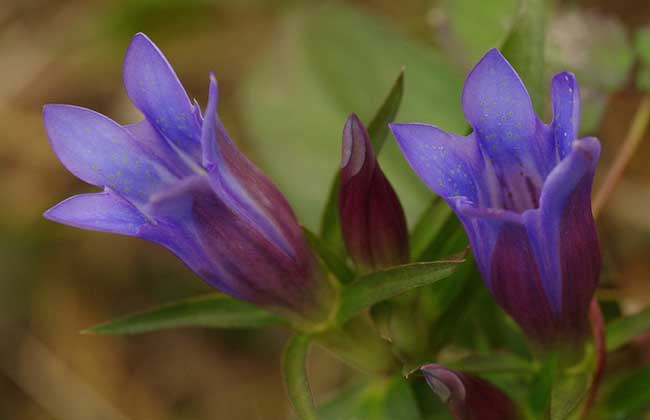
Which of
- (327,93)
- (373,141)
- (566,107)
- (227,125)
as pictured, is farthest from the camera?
(227,125)

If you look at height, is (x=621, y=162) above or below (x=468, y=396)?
above

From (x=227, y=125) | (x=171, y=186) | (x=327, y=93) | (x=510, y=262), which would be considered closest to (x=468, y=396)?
(x=510, y=262)

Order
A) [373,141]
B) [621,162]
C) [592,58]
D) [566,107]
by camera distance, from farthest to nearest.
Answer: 1. [592,58]
2. [621,162]
3. [373,141]
4. [566,107]

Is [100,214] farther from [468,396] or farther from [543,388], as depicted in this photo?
[543,388]

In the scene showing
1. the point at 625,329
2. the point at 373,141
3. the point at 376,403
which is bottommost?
the point at 376,403

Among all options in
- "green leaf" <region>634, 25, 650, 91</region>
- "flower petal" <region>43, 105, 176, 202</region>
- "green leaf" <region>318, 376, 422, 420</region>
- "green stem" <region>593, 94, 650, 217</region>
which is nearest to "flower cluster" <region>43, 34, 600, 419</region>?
"flower petal" <region>43, 105, 176, 202</region>

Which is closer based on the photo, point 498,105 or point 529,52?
point 498,105

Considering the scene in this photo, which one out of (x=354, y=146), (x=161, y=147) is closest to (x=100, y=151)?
(x=161, y=147)

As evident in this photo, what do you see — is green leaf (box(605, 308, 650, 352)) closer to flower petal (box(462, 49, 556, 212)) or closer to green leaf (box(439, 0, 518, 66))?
flower petal (box(462, 49, 556, 212))

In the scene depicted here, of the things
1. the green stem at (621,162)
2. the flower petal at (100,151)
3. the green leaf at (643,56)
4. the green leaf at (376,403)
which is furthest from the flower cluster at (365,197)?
the green leaf at (643,56)
